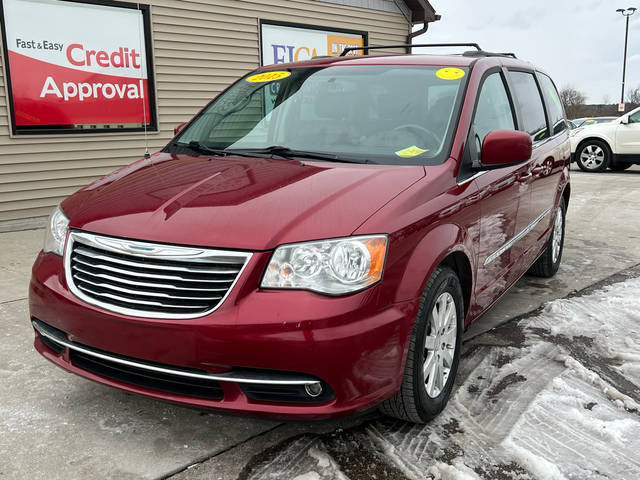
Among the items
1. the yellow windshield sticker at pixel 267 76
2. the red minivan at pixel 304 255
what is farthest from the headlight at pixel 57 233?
the yellow windshield sticker at pixel 267 76

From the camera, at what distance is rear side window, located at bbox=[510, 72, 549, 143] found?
4199mm

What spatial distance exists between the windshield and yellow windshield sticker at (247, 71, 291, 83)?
0.01 m

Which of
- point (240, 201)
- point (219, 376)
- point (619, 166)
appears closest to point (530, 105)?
point (240, 201)

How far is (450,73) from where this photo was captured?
3506 mm

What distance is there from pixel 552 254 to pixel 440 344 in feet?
9.57

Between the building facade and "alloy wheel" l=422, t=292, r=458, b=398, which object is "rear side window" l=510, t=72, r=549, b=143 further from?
the building facade

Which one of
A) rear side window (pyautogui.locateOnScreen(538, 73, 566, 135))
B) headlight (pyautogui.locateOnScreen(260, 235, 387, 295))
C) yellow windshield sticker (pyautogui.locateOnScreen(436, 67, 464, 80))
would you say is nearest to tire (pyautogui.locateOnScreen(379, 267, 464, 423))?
headlight (pyautogui.locateOnScreen(260, 235, 387, 295))

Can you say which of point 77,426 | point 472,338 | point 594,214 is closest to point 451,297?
point 472,338

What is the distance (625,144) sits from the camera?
14.4m

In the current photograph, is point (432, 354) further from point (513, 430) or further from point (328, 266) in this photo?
point (328, 266)

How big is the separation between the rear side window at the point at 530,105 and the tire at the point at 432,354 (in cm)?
176

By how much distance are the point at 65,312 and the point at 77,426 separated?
0.60m

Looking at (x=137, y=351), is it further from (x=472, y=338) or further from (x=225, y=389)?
(x=472, y=338)

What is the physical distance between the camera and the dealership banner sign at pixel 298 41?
9.67 metres
